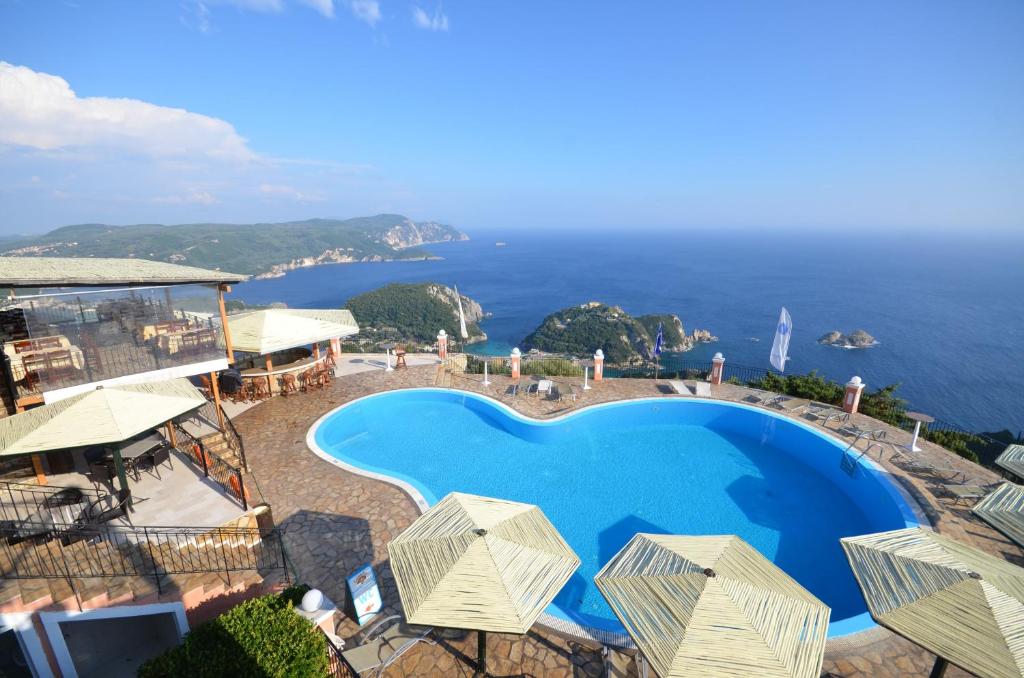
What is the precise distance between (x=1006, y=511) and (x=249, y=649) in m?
10.1

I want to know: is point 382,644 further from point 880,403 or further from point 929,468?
point 880,403

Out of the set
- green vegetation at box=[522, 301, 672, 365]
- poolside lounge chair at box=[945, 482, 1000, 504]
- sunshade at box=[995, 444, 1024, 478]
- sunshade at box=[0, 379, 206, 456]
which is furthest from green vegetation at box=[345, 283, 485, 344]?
sunshade at box=[995, 444, 1024, 478]

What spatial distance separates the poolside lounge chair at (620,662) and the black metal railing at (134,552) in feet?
15.2

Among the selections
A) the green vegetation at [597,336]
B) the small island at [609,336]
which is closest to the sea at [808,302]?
the small island at [609,336]

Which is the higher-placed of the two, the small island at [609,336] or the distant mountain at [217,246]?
the distant mountain at [217,246]

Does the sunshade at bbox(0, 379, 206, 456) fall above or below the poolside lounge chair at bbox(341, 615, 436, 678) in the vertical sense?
above

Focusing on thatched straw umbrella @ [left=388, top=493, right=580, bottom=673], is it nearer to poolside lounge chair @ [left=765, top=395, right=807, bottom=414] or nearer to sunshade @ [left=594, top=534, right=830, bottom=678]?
sunshade @ [left=594, top=534, right=830, bottom=678]

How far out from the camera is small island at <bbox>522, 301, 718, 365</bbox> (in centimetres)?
5288

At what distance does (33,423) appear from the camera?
623cm

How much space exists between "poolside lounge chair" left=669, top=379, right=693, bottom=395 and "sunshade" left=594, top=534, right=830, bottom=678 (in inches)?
373

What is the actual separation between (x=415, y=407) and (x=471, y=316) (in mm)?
64021

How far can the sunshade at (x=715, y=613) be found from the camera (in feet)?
12.9

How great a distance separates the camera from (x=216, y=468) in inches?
330

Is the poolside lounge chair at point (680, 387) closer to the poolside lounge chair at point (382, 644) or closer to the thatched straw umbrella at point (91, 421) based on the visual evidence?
the poolside lounge chair at point (382, 644)
